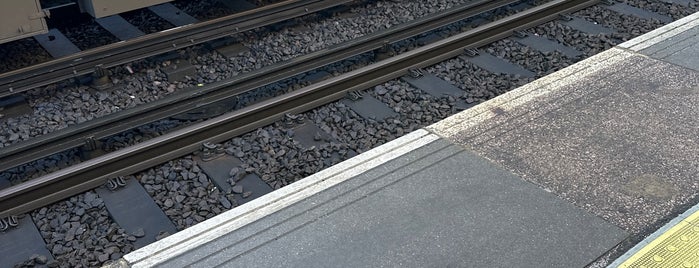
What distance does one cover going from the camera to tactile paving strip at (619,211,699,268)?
4359 mm

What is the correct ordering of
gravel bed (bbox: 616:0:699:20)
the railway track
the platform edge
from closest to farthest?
the railway track, the platform edge, gravel bed (bbox: 616:0:699:20)

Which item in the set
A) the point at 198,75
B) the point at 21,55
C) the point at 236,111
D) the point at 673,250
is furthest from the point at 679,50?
the point at 21,55

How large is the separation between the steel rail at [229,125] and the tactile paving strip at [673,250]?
10.3ft

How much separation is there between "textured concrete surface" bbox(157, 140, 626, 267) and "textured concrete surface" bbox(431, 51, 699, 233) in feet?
0.93

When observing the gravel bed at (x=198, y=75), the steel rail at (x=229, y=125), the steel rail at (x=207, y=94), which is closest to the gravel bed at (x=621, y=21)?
the steel rail at (x=229, y=125)

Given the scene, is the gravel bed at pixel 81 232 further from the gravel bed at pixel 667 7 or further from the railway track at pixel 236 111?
the gravel bed at pixel 667 7

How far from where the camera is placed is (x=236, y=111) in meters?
6.12

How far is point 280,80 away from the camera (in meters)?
6.82

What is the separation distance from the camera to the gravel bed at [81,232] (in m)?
4.59

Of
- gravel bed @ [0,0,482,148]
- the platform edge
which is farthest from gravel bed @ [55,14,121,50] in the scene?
the platform edge

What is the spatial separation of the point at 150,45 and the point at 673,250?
17.5 ft

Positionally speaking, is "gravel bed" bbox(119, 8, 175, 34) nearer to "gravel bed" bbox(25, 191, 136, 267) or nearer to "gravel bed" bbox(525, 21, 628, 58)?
"gravel bed" bbox(25, 191, 136, 267)

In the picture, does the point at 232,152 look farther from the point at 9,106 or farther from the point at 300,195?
the point at 9,106

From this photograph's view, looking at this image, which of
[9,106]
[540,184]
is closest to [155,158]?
[9,106]
